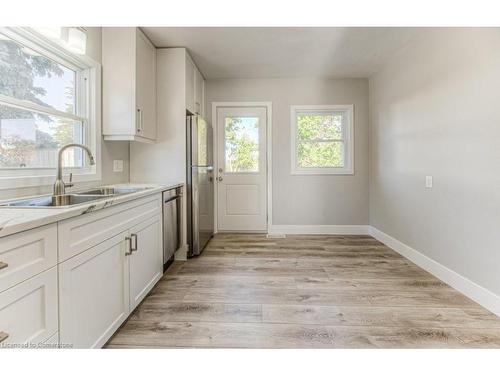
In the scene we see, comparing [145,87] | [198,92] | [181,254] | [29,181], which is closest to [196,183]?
[181,254]

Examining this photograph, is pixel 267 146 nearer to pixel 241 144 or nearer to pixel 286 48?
pixel 241 144

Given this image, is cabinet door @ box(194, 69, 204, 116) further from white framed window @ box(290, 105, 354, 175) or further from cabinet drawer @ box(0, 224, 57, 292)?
cabinet drawer @ box(0, 224, 57, 292)

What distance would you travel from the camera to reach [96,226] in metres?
1.41

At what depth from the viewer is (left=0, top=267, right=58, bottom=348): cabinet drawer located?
2.88 feet

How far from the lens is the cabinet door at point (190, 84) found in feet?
10.6

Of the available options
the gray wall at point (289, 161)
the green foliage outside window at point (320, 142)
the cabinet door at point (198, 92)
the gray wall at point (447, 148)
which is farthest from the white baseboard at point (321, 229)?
the cabinet door at point (198, 92)

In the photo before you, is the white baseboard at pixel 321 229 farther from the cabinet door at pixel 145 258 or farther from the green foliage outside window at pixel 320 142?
the cabinet door at pixel 145 258

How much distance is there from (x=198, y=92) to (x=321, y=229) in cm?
278

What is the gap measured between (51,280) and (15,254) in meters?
0.22

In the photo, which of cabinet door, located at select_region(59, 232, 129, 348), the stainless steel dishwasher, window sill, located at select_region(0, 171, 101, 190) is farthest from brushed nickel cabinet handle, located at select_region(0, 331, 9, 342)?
the stainless steel dishwasher

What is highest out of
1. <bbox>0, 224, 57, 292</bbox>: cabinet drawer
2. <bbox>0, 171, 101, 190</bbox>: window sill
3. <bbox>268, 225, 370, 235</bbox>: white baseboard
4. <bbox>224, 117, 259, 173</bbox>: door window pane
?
<bbox>224, 117, 259, 173</bbox>: door window pane

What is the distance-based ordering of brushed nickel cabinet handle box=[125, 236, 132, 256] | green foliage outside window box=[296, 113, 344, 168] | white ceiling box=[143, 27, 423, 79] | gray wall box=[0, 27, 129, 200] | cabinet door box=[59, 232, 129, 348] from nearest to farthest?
cabinet door box=[59, 232, 129, 348], brushed nickel cabinet handle box=[125, 236, 132, 256], gray wall box=[0, 27, 129, 200], white ceiling box=[143, 27, 423, 79], green foliage outside window box=[296, 113, 344, 168]

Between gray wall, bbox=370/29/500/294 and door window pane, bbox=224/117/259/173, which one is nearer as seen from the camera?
gray wall, bbox=370/29/500/294
